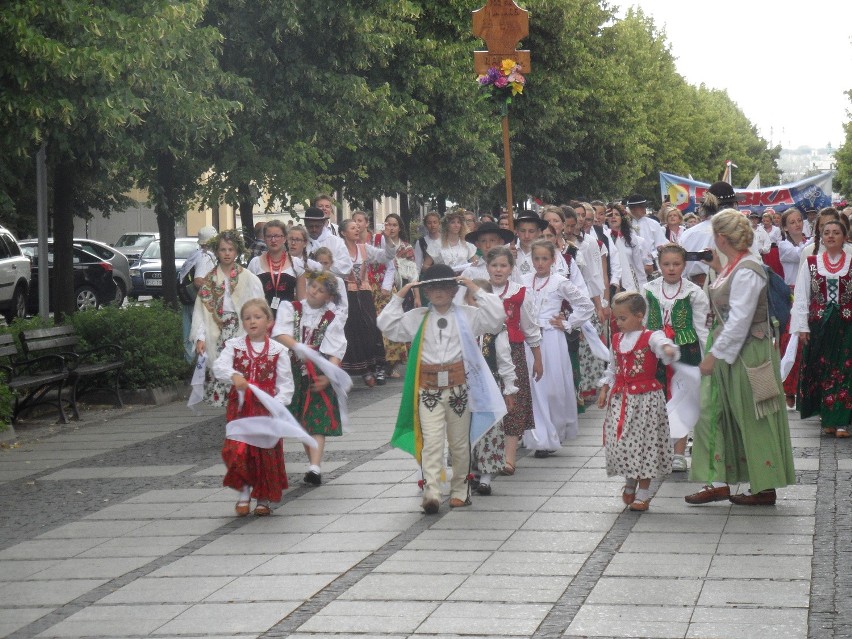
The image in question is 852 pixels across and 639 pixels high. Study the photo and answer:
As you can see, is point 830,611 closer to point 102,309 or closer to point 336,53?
point 102,309

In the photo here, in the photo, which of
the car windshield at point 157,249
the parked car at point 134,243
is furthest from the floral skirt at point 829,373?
the parked car at point 134,243

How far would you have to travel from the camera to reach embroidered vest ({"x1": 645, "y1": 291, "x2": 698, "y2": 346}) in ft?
31.7

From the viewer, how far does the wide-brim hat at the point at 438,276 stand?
8891mm

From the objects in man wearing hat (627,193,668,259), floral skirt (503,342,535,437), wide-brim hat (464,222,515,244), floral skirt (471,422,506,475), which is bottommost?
floral skirt (471,422,506,475)

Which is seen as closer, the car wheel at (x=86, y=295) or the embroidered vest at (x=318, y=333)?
the embroidered vest at (x=318, y=333)

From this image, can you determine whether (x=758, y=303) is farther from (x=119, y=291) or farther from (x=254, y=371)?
(x=119, y=291)

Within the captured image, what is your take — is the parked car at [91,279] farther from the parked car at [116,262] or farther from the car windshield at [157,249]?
the car windshield at [157,249]

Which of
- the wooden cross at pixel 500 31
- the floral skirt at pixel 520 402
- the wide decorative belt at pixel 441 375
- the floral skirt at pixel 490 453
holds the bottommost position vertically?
the floral skirt at pixel 490 453

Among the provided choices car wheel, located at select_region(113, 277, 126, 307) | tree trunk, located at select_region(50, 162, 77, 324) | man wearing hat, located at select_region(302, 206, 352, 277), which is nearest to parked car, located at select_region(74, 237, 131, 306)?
car wheel, located at select_region(113, 277, 126, 307)

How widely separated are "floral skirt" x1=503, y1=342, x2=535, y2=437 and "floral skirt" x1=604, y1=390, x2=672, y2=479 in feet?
4.92

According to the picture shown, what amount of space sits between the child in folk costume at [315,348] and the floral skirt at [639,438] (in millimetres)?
2173

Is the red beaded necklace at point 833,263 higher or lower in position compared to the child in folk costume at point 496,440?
higher

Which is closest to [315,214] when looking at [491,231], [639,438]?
[491,231]

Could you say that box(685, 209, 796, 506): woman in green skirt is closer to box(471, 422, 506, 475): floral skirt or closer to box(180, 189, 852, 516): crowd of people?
box(180, 189, 852, 516): crowd of people
